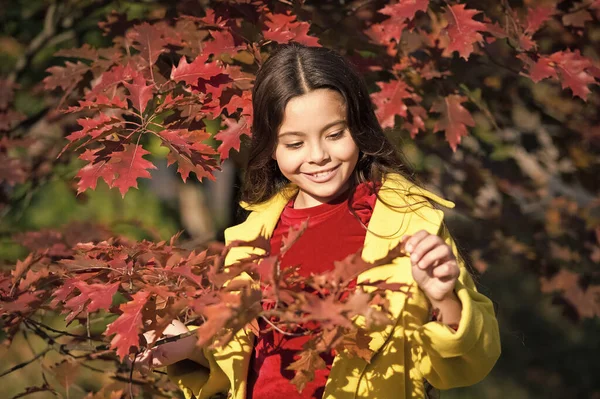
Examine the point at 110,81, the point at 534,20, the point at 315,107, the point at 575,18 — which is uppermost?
the point at 315,107

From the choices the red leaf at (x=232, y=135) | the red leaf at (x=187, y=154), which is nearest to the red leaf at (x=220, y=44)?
the red leaf at (x=232, y=135)

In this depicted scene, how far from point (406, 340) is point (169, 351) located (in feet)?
1.73

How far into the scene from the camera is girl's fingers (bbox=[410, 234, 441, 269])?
1554mm

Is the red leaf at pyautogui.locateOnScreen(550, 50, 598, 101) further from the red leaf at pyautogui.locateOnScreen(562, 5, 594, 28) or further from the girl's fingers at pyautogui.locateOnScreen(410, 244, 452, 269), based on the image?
the girl's fingers at pyautogui.locateOnScreen(410, 244, 452, 269)

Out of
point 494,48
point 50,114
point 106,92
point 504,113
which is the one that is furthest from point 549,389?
point 106,92

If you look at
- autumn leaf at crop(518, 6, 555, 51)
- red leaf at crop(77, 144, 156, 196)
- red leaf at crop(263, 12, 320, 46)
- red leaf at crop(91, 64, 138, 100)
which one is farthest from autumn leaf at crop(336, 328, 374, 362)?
autumn leaf at crop(518, 6, 555, 51)

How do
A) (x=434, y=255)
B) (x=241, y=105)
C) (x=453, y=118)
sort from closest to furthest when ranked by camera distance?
1. (x=434, y=255)
2. (x=241, y=105)
3. (x=453, y=118)

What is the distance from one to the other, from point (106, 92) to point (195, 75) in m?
0.38

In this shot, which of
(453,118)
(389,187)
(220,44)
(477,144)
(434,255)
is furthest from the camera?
(477,144)

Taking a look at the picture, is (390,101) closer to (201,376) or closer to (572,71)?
(572,71)

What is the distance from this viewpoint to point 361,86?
6.66ft

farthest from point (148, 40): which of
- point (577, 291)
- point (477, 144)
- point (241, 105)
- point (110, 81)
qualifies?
point (577, 291)

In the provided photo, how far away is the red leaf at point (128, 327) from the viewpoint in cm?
164

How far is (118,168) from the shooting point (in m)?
2.03
